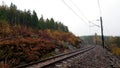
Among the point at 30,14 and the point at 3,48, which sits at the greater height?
the point at 30,14

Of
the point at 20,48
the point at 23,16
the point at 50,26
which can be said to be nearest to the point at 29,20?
the point at 23,16

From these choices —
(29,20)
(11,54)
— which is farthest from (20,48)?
(29,20)

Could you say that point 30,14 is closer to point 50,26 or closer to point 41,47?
point 50,26

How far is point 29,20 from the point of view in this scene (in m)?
82.9

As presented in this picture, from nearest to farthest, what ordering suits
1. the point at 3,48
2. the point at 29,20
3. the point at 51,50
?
the point at 3,48 < the point at 51,50 < the point at 29,20

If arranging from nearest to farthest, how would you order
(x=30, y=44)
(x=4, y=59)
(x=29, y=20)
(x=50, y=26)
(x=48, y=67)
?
(x=48, y=67) < (x=4, y=59) < (x=30, y=44) < (x=29, y=20) < (x=50, y=26)

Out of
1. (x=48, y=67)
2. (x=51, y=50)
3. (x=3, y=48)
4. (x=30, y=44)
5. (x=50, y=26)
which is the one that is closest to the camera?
(x=48, y=67)

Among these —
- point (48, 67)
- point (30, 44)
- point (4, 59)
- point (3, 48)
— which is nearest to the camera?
point (48, 67)

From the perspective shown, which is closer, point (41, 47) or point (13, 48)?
point (13, 48)

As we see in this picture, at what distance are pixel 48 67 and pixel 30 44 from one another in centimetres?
944

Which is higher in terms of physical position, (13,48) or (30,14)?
(30,14)

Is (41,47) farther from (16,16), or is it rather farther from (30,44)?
(16,16)

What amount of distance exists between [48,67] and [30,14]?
7907cm

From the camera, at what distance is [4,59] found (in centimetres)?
1368
